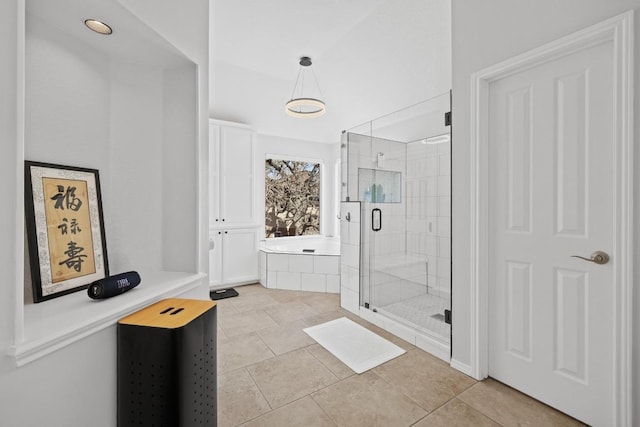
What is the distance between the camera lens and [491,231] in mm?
2055

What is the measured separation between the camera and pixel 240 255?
4.37m

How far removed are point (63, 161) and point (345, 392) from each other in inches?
78.8

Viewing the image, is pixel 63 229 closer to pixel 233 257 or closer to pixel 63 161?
pixel 63 161

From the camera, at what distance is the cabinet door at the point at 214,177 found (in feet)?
13.5

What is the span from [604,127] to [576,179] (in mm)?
290

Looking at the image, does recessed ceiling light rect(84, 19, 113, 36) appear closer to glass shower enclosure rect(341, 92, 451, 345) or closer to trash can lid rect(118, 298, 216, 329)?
trash can lid rect(118, 298, 216, 329)

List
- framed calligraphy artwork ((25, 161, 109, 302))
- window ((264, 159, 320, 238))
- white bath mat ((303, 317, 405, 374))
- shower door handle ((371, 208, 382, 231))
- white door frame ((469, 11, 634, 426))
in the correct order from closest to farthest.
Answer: framed calligraphy artwork ((25, 161, 109, 302))
white door frame ((469, 11, 634, 426))
white bath mat ((303, 317, 405, 374))
shower door handle ((371, 208, 382, 231))
window ((264, 159, 320, 238))

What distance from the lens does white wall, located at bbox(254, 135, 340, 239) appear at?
16.6ft

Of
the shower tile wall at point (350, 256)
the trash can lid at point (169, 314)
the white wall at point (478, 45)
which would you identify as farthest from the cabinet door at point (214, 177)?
the white wall at point (478, 45)


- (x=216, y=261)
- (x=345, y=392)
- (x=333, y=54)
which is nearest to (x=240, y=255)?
(x=216, y=261)

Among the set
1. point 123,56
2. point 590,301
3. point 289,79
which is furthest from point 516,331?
point 289,79

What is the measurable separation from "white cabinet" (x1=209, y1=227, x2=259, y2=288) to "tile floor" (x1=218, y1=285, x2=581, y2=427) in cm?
155

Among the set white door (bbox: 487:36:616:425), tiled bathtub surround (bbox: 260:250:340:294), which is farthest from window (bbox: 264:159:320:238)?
white door (bbox: 487:36:616:425)

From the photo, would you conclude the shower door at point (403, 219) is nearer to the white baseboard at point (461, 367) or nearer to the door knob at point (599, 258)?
the white baseboard at point (461, 367)
